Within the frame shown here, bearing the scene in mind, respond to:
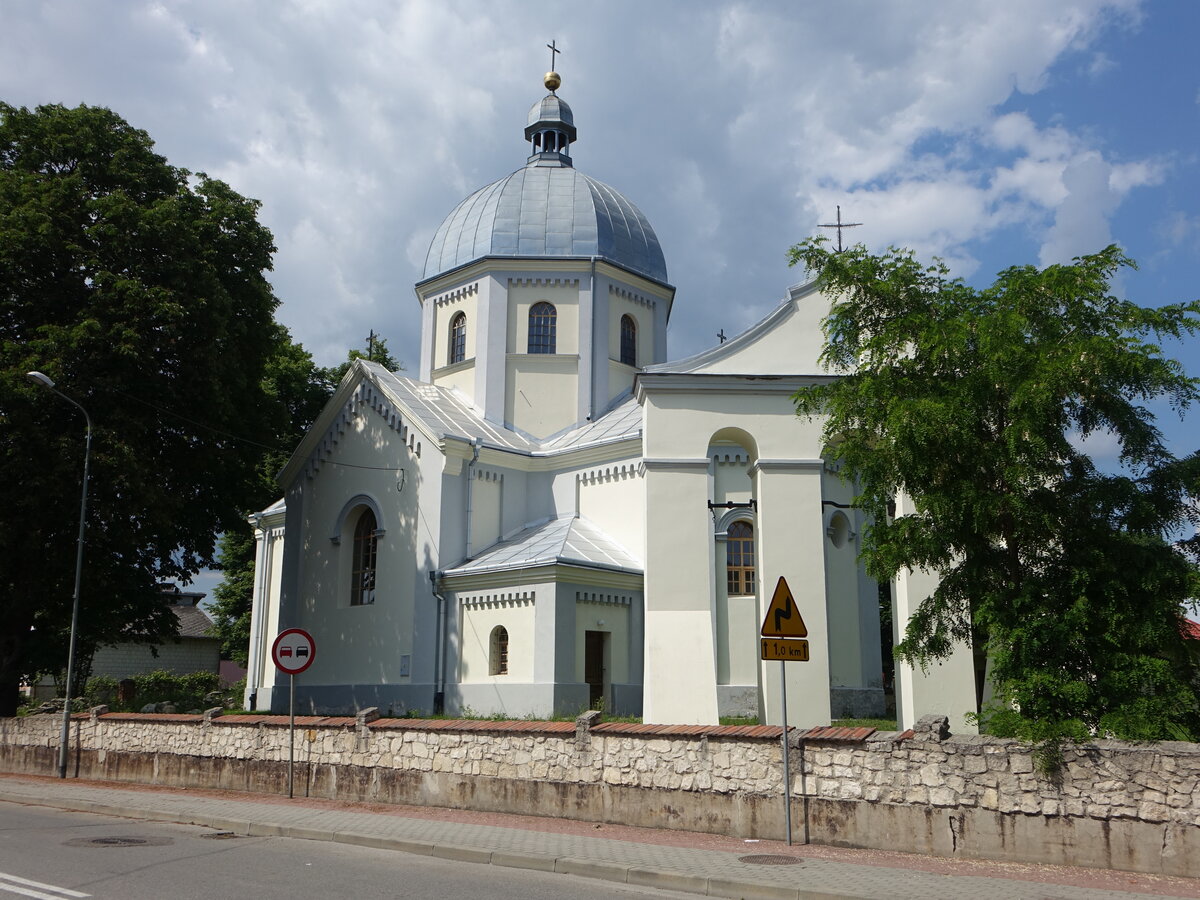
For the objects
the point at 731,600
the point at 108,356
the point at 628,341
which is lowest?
the point at 731,600

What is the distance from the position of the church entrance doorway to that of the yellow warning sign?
12.4m

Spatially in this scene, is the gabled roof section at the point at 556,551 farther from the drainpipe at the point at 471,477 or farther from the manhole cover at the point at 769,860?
the manhole cover at the point at 769,860

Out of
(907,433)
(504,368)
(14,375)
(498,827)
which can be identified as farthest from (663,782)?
(504,368)

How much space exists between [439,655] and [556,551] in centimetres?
385

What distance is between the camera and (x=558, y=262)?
99.1ft

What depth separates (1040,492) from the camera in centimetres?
1098

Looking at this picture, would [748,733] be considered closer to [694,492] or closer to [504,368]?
[694,492]

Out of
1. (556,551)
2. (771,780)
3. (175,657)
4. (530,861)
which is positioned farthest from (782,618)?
(175,657)

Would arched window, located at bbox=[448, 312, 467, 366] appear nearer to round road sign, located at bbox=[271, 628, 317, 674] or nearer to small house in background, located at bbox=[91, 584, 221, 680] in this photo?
round road sign, located at bbox=[271, 628, 317, 674]

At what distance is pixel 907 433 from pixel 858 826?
416 cm

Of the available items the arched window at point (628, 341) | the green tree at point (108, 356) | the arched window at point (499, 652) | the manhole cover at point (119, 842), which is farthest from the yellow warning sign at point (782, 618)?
the arched window at point (628, 341)

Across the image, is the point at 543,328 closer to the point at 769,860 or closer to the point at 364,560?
the point at 364,560

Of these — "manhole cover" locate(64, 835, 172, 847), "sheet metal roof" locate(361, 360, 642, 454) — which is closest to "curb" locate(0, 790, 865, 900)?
"manhole cover" locate(64, 835, 172, 847)

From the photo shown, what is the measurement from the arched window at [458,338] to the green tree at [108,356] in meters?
6.49
